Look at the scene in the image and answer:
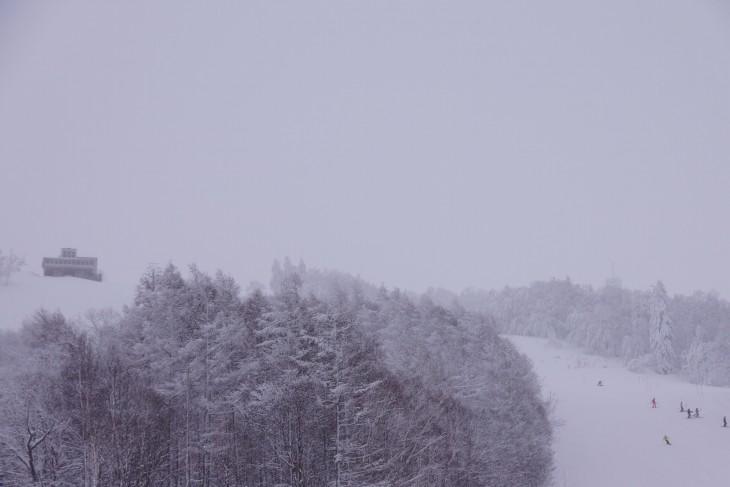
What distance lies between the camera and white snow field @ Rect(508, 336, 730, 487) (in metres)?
47.7

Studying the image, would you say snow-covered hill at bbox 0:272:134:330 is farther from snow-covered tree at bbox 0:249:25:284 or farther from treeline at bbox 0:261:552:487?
treeline at bbox 0:261:552:487

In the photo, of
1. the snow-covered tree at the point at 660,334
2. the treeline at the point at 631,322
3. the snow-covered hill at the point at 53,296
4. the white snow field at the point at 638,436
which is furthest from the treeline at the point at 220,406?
the snow-covered tree at the point at 660,334

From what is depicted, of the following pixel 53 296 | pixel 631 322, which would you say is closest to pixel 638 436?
pixel 631 322

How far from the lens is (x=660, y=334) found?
100 meters

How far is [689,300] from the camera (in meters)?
136

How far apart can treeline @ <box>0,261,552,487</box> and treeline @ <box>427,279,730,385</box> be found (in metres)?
47.5

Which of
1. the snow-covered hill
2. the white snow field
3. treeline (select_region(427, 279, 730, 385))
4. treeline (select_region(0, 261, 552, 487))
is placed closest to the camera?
treeline (select_region(0, 261, 552, 487))

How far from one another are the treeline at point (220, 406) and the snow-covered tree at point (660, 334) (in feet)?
266

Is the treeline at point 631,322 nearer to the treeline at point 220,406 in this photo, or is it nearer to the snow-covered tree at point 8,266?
the treeline at point 220,406

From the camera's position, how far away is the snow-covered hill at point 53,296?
88625 mm

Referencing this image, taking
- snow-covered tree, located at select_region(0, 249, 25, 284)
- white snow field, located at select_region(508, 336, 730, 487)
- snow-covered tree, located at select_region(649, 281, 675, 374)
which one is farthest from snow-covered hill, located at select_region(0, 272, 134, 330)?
snow-covered tree, located at select_region(649, 281, 675, 374)

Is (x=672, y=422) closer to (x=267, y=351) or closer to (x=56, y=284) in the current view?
(x=267, y=351)

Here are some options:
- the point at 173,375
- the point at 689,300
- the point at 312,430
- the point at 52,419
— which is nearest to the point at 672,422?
the point at 312,430

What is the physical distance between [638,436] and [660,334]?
49212mm
